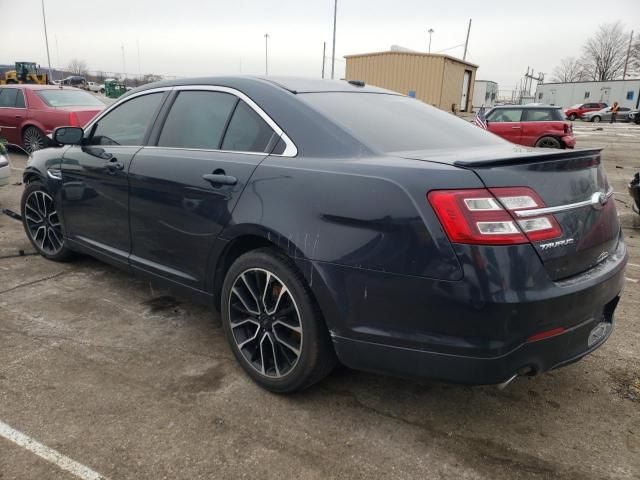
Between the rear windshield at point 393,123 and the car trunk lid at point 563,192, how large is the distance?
21cm

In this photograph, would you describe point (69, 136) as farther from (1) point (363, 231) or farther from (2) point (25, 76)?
(2) point (25, 76)

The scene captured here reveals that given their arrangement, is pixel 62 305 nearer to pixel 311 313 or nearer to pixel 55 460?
pixel 55 460

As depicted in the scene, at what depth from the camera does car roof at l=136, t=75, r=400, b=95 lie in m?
2.86

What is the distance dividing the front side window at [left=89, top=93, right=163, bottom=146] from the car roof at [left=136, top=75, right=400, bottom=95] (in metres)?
0.19

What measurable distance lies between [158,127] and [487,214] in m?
2.25

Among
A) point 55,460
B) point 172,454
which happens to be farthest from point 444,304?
point 55,460

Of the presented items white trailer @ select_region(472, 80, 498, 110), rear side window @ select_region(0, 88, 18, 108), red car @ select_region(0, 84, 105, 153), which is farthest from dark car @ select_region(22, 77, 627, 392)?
white trailer @ select_region(472, 80, 498, 110)

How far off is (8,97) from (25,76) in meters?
21.9

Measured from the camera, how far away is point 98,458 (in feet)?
6.98

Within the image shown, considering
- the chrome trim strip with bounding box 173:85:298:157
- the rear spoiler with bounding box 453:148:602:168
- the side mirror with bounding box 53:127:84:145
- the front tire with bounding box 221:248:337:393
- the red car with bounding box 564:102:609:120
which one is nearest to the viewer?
the rear spoiler with bounding box 453:148:602:168

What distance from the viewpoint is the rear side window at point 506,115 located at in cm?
1381

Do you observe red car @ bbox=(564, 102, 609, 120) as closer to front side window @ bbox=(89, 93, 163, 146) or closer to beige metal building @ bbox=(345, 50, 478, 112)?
beige metal building @ bbox=(345, 50, 478, 112)

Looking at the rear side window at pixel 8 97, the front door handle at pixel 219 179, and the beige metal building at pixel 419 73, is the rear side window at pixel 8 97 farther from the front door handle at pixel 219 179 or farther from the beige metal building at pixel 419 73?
the beige metal building at pixel 419 73

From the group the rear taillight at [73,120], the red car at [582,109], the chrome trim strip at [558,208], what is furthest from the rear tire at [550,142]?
the red car at [582,109]
